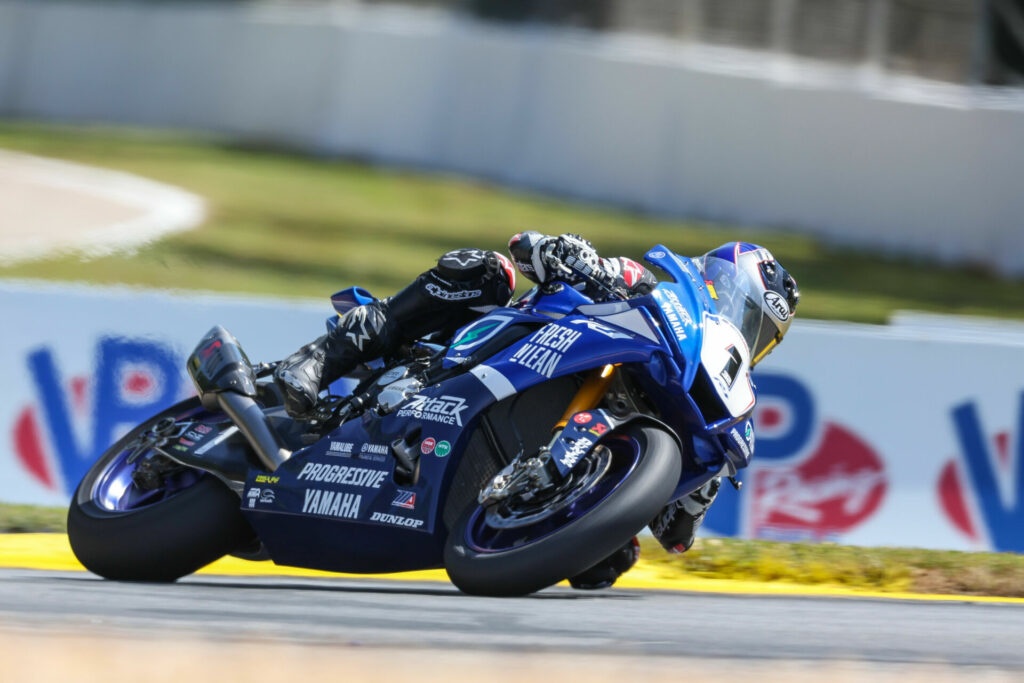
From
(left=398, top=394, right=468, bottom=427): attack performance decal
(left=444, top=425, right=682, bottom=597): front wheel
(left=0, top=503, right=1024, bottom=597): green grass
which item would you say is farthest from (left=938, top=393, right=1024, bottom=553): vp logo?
(left=398, top=394, right=468, bottom=427): attack performance decal

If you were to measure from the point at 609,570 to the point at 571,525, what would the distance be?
132 cm

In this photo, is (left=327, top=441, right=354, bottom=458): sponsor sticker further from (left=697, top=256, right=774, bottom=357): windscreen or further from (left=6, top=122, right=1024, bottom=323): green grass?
(left=6, top=122, right=1024, bottom=323): green grass

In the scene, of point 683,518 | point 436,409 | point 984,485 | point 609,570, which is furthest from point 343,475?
point 984,485

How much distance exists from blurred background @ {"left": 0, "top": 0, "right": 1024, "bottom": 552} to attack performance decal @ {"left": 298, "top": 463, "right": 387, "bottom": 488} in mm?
2718

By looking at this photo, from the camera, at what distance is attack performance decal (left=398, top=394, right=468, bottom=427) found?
537cm

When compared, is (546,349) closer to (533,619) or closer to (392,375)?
(392,375)

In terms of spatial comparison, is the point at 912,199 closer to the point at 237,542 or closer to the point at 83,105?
the point at 237,542

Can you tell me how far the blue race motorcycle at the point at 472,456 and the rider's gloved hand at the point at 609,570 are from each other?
657mm

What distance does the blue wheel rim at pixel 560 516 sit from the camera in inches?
194

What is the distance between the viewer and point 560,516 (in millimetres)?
4945

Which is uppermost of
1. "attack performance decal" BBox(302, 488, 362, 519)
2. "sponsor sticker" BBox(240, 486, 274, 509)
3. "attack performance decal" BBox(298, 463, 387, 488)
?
"attack performance decal" BBox(298, 463, 387, 488)

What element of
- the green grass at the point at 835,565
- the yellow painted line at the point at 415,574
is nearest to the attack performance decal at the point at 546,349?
the yellow painted line at the point at 415,574

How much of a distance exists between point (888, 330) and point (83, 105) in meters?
19.6

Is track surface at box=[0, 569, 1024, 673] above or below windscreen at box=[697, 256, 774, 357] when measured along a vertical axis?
below
